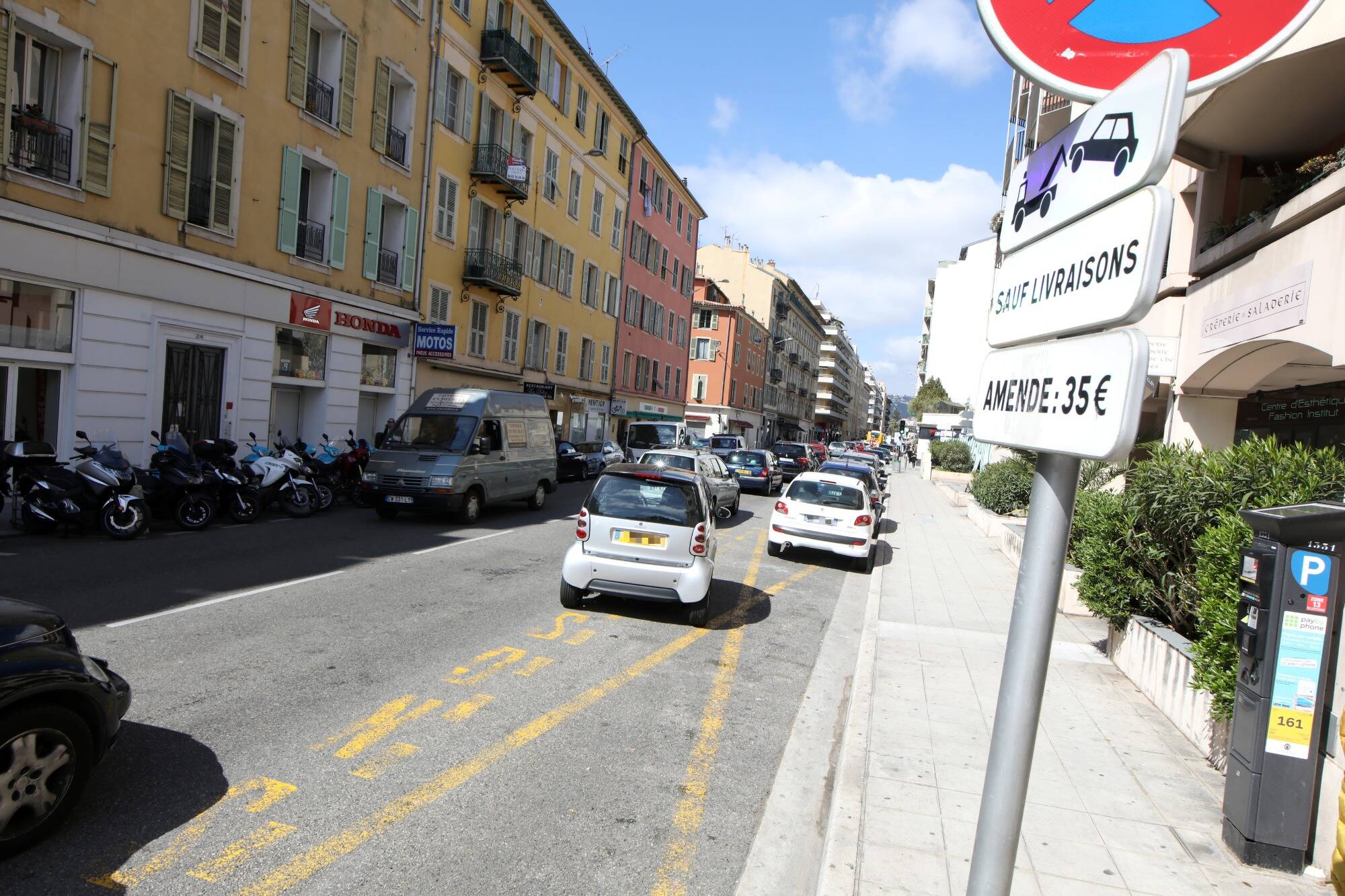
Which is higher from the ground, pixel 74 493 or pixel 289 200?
pixel 289 200

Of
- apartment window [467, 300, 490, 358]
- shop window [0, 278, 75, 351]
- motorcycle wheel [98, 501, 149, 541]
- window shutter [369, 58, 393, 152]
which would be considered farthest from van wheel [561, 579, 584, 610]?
apartment window [467, 300, 490, 358]

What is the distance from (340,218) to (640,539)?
15.6m

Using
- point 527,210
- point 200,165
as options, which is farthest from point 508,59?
point 200,165

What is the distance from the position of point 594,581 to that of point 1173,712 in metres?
5.32

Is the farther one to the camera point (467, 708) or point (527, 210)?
point (527, 210)

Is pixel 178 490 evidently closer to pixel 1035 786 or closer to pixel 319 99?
pixel 319 99

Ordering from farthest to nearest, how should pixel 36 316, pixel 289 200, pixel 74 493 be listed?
pixel 289 200 < pixel 36 316 < pixel 74 493

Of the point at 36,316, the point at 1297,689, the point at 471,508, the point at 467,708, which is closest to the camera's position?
the point at 1297,689

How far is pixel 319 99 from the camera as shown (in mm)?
19641

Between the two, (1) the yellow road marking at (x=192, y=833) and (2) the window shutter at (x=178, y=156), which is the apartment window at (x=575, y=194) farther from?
(1) the yellow road marking at (x=192, y=833)

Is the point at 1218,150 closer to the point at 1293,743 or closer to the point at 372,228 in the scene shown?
the point at 1293,743

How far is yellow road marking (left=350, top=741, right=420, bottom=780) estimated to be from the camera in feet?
15.2

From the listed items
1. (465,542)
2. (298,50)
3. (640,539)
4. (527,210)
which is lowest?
(465,542)

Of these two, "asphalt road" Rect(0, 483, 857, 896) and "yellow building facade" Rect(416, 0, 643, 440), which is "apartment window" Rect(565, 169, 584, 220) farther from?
"asphalt road" Rect(0, 483, 857, 896)
